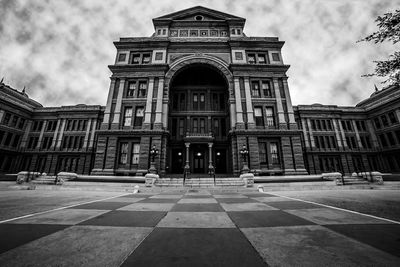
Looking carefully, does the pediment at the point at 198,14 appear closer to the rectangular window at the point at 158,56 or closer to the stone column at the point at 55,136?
the rectangular window at the point at 158,56

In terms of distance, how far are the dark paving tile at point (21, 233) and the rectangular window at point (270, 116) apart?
71.9 feet

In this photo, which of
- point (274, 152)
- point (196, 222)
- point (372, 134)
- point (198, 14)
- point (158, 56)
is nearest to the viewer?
point (196, 222)

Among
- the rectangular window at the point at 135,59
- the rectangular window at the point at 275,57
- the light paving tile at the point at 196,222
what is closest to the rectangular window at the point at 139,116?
the rectangular window at the point at 135,59

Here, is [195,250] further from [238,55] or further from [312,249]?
[238,55]

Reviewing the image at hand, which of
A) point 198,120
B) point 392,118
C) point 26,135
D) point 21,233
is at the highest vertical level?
point 392,118

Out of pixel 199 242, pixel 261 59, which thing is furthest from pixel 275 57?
pixel 199 242

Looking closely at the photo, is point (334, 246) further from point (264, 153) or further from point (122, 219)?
point (264, 153)

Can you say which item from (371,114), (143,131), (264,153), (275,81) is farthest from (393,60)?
(371,114)

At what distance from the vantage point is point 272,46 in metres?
24.3

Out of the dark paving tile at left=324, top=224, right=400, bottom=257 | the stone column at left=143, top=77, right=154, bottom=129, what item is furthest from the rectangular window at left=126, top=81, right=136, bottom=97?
the dark paving tile at left=324, top=224, right=400, bottom=257

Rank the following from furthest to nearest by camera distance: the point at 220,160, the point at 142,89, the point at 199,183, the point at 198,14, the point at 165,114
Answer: the point at 198,14
the point at 220,160
the point at 142,89
the point at 165,114
the point at 199,183

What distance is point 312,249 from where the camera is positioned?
2039 millimetres

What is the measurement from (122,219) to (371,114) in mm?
48909

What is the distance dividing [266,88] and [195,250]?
24.1 m
